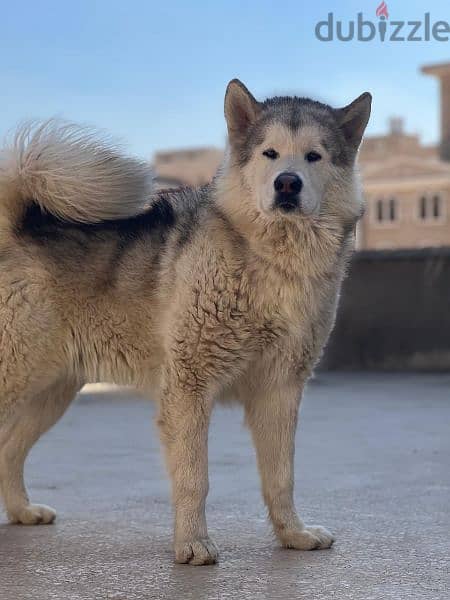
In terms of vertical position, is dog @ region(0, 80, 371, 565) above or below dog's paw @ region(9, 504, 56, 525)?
above

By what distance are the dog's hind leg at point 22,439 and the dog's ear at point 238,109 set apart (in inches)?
54.0

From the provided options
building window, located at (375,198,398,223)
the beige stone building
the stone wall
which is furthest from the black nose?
building window, located at (375,198,398,223)

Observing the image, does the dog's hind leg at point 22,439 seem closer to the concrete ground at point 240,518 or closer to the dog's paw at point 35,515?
the dog's paw at point 35,515

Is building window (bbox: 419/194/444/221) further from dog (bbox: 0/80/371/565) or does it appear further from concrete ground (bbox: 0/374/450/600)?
dog (bbox: 0/80/371/565)

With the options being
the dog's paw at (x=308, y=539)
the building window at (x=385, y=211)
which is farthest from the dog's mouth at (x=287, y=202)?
the building window at (x=385, y=211)

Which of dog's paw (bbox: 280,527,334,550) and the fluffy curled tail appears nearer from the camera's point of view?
dog's paw (bbox: 280,527,334,550)

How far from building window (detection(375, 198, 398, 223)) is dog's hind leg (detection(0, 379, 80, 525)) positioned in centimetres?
5688

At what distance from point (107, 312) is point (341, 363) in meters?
9.35

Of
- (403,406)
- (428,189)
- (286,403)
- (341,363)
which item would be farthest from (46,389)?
(428,189)

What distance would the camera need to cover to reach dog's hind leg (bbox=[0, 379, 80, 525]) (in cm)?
484

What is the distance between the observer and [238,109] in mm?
4461

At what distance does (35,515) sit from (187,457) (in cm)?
105

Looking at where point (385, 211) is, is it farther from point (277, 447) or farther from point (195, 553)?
point (195, 553)

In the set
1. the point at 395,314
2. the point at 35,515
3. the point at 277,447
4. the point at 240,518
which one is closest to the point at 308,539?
the point at 277,447
